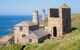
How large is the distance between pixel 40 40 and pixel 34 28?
5.14m

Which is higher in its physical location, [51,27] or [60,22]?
[60,22]

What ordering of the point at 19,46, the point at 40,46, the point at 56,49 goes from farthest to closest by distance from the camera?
the point at 19,46
the point at 40,46
the point at 56,49

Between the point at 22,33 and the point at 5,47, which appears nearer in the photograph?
the point at 5,47

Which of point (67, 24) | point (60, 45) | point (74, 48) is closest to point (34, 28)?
point (67, 24)

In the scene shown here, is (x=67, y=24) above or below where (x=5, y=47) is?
above

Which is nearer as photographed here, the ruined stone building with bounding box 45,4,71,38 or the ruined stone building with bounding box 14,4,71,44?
the ruined stone building with bounding box 14,4,71,44

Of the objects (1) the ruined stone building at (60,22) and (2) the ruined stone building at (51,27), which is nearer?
(2) the ruined stone building at (51,27)

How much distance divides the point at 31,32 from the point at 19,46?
4.28 m

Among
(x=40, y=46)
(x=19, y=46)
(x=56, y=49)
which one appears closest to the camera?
(x=56, y=49)

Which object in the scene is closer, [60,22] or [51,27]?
[60,22]

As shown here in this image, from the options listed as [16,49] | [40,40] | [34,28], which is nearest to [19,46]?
[16,49]

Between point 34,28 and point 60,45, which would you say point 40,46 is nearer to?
point 60,45

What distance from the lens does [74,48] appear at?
35906 millimetres

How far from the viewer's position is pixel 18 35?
2099 inches
